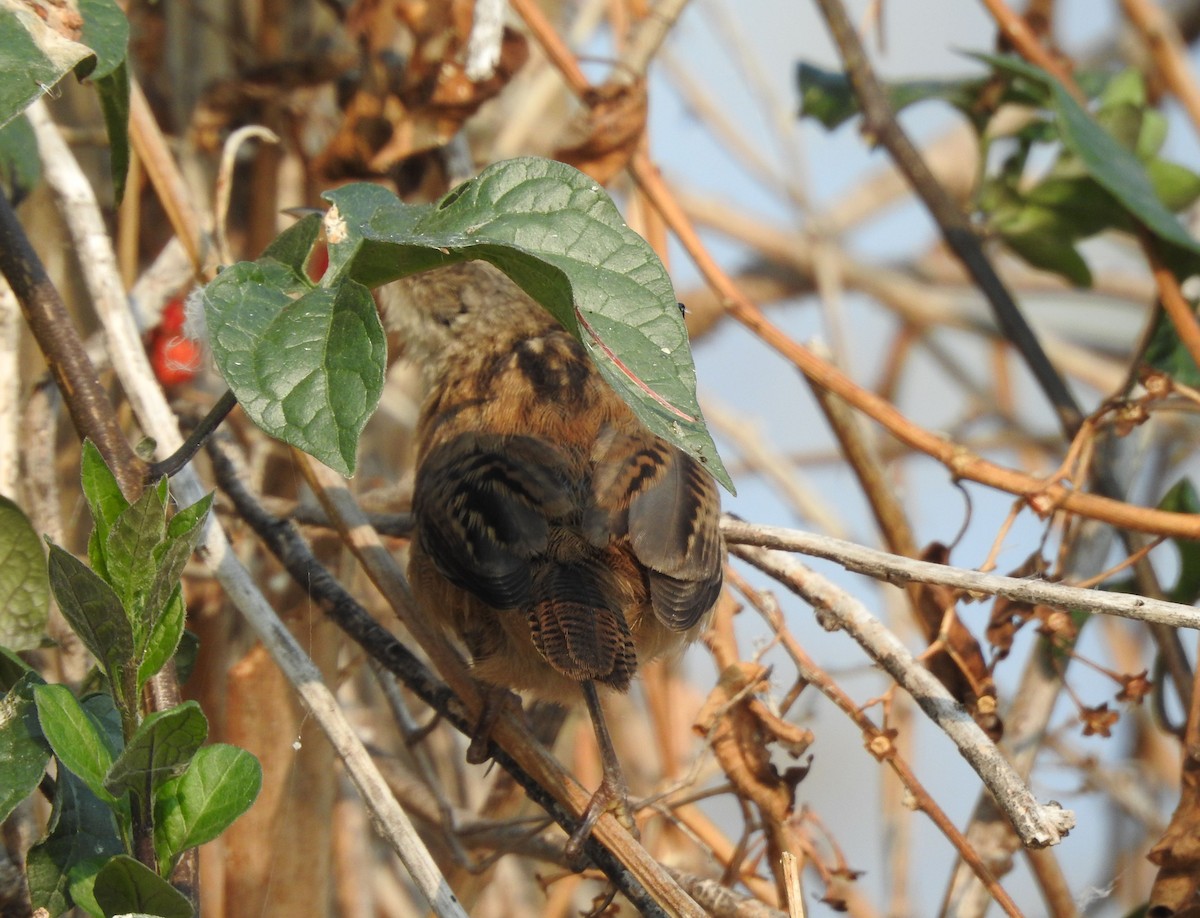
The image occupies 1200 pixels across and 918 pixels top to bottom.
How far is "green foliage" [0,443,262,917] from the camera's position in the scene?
1.15m

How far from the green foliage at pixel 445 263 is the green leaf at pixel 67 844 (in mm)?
480

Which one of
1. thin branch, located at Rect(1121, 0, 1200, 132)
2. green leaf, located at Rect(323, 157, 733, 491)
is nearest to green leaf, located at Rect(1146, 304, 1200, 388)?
thin branch, located at Rect(1121, 0, 1200, 132)

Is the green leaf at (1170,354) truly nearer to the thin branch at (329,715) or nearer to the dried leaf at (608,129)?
the dried leaf at (608,129)

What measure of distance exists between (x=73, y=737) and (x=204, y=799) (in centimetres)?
13

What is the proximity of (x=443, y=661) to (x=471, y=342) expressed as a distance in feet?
2.66

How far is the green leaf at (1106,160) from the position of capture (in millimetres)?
2086

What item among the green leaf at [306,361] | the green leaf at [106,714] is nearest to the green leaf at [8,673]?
the green leaf at [106,714]

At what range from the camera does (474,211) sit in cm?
120

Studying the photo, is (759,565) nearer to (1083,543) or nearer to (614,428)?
(614,428)

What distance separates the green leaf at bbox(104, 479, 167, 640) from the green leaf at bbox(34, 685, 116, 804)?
8cm

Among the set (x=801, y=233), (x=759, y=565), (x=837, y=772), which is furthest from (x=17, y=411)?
(x=837, y=772)

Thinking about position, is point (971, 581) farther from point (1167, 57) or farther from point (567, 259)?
point (1167, 57)

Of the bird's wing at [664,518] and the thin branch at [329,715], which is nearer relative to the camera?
the thin branch at [329,715]

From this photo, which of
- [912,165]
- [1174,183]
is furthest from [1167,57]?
[912,165]
